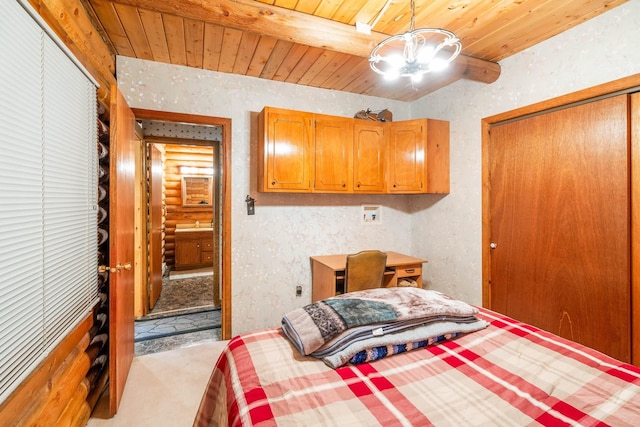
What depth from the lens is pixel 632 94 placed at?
1.87m

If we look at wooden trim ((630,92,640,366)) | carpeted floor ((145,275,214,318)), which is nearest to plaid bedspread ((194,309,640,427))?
wooden trim ((630,92,640,366))

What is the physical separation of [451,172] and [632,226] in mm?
1477

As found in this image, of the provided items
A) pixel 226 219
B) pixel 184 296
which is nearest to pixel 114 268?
pixel 226 219

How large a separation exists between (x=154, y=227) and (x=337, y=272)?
103 inches

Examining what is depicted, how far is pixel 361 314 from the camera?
130cm

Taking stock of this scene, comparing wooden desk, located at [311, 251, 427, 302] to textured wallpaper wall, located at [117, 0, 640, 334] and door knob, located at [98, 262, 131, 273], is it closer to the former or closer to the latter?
textured wallpaper wall, located at [117, 0, 640, 334]

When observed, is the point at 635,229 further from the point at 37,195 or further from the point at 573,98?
the point at 37,195

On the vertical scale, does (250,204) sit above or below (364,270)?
above

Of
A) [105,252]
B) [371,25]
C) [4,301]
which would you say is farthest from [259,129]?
[4,301]

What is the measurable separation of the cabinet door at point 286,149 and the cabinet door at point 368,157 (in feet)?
1.66

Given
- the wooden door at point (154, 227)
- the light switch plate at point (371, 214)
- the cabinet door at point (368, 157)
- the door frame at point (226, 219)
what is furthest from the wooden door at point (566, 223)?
the wooden door at point (154, 227)

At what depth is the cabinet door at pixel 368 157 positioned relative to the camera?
305 cm

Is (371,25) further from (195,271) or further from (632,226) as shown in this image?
(195,271)

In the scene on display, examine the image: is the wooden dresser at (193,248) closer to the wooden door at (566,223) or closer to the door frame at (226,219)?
the door frame at (226,219)
